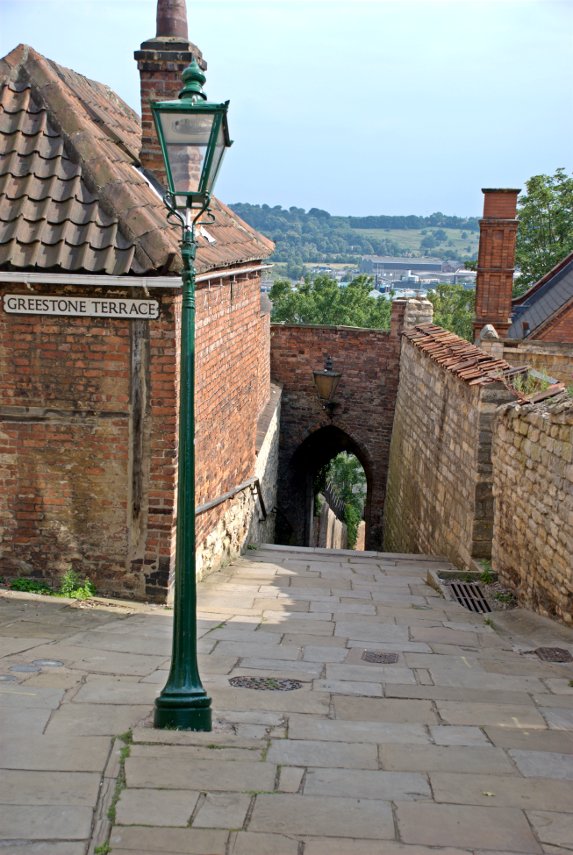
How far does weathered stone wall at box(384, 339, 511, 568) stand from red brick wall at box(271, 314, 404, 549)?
1.20m

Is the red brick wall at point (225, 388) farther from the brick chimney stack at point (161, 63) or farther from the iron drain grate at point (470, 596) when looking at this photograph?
the iron drain grate at point (470, 596)

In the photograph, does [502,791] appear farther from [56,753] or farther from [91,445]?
[91,445]

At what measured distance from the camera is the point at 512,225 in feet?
81.7

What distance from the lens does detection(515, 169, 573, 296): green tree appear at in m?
39.8

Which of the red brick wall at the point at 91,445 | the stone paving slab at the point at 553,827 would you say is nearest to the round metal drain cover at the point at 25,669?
the red brick wall at the point at 91,445

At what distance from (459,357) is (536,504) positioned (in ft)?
15.3

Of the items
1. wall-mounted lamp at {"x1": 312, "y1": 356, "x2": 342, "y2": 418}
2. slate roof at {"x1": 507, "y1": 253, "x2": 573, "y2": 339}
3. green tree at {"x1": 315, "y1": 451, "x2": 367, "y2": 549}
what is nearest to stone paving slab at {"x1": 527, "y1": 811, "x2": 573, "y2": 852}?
wall-mounted lamp at {"x1": 312, "y1": 356, "x2": 342, "y2": 418}

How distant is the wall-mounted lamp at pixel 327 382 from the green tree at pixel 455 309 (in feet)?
78.3

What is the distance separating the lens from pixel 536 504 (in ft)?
29.1

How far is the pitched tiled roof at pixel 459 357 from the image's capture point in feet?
37.1

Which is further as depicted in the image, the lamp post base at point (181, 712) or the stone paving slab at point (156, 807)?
the lamp post base at point (181, 712)

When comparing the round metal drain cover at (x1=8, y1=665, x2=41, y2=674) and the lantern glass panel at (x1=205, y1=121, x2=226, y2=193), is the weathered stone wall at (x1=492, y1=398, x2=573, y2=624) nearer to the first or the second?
the lantern glass panel at (x1=205, y1=121, x2=226, y2=193)

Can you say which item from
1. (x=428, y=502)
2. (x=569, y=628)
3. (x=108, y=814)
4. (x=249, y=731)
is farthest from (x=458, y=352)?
(x=108, y=814)

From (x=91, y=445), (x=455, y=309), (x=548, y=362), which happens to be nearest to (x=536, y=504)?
(x=91, y=445)
